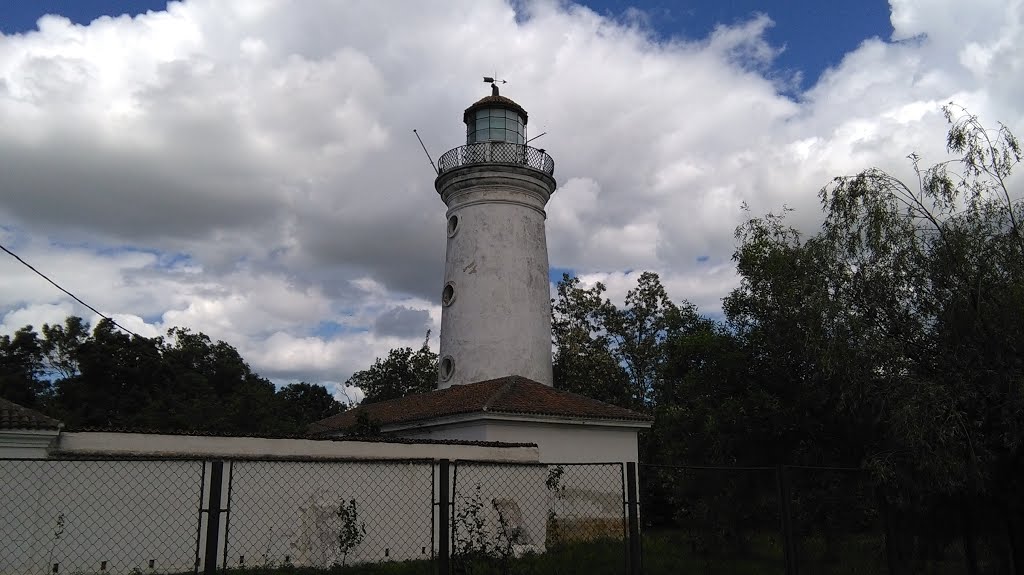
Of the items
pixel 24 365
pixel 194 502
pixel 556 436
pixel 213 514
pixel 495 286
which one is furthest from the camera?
pixel 24 365

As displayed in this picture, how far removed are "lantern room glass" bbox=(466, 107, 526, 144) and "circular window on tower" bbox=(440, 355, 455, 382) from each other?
594 centimetres

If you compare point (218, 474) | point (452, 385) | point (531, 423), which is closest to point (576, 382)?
point (452, 385)

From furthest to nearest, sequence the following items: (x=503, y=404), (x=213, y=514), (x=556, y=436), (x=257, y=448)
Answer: (x=556, y=436) → (x=503, y=404) → (x=257, y=448) → (x=213, y=514)

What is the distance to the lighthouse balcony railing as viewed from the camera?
19500 mm

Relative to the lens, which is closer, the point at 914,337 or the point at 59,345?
the point at 914,337

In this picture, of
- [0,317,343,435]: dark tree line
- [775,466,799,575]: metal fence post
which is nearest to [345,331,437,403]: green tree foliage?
[0,317,343,435]: dark tree line

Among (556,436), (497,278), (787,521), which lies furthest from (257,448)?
(497,278)

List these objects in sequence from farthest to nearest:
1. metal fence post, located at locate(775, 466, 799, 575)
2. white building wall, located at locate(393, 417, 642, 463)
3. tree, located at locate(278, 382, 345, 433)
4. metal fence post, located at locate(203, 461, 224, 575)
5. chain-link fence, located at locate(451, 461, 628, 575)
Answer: tree, located at locate(278, 382, 345, 433) → white building wall, located at locate(393, 417, 642, 463) → chain-link fence, located at locate(451, 461, 628, 575) → metal fence post, located at locate(775, 466, 799, 575) → metal fence post, located at locate(203, 461, 224, 575)

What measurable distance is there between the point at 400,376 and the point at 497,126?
16451mm

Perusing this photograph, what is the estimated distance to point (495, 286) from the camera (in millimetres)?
18781

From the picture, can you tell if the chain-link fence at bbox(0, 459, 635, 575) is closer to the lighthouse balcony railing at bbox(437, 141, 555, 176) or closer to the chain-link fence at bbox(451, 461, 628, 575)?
the chain-link fence at bbox(451, 461, 628, 575)

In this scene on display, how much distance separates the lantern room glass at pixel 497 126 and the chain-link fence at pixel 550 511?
9.33m

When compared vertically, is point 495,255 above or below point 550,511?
above

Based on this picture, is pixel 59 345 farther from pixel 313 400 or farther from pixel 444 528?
pixel 444 528
